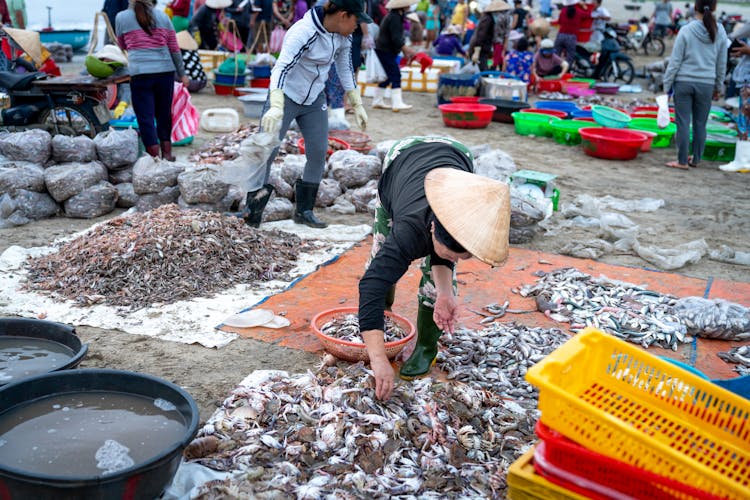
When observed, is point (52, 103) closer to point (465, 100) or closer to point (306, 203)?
point (306, 203)

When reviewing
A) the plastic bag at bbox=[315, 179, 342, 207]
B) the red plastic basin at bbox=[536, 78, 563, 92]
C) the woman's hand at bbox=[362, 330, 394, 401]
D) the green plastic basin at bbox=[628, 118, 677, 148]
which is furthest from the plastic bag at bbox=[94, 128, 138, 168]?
the red plastic basin at bbox=[536, 78, 563, 92]

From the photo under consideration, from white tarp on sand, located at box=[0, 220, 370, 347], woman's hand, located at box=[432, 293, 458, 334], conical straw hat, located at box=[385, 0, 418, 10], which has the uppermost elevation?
conical straw hat, located at box=[385, 0, 418, 10]

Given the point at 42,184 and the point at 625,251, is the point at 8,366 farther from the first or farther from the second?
the point at 625,251

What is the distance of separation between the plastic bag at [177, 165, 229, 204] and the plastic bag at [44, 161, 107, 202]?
0.79 meters

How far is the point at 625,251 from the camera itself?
17.9 ft

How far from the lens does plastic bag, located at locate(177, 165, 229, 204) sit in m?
5.38

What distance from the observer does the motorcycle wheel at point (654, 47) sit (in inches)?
826

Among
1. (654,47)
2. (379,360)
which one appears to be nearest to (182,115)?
(379,360)

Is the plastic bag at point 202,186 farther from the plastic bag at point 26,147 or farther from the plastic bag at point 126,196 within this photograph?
the plastic bag at point 26,147

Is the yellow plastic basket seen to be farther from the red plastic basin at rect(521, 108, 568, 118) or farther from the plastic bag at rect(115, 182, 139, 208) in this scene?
the red plastic basin at rect(521, 108, 568, 118)

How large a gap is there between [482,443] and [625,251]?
324 centimetres

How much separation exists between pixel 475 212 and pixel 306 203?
11.2 ft

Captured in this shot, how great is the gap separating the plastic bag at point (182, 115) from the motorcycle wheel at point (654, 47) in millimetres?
17812

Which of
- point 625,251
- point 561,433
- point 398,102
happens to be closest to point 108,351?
point 561,433
